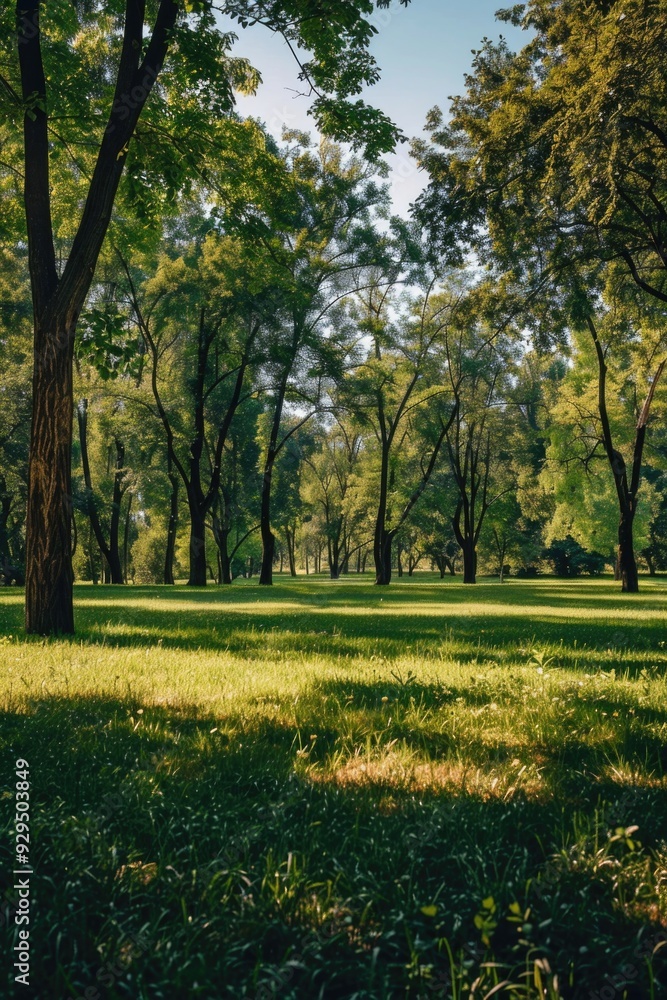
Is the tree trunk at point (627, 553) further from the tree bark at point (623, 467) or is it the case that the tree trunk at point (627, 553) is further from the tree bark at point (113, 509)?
the tree bark at point (113, 509)

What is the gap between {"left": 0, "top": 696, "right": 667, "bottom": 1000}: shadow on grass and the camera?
1.93 metres

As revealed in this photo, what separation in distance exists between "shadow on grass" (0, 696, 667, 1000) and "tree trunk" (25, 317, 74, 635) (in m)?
5.95

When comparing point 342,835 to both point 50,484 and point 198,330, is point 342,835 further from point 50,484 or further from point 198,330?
point 198,330

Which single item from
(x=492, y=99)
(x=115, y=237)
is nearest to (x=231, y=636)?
(x=115, y=237)

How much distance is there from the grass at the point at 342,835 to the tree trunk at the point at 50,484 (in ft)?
11.4

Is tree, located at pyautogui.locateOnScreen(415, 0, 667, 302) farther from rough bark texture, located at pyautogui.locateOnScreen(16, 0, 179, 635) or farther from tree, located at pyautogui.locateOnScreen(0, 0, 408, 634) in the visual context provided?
rough bark texture, located at pyautogui.locateOnScreen(16, 0, 179, 635)

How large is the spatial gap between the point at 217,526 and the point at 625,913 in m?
46.2

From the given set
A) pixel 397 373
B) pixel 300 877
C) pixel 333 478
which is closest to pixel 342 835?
pixel 300 877

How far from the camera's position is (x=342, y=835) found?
2758 millimetres

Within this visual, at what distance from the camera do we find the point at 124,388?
3312cm

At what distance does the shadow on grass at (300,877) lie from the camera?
1932 mm

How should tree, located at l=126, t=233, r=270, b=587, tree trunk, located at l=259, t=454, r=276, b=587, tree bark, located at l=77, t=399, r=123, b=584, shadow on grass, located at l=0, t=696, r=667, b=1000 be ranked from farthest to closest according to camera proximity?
tree bark, located at l=77, t=399, r=123, b=584 < tree trunk, located at l=259, t=454, r=276, b=587 < tree, located at l=126, t=233, r=270, b=587 < shadow on grass, located at l=0, t=696, r=667, b=1000

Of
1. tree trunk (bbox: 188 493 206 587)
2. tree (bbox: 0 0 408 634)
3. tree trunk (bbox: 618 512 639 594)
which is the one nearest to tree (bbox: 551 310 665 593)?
tree trunk (bbox: 618 512 639 594)

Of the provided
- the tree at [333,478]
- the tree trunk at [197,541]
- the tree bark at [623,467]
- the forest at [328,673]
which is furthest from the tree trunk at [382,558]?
the tree at [333,478]
